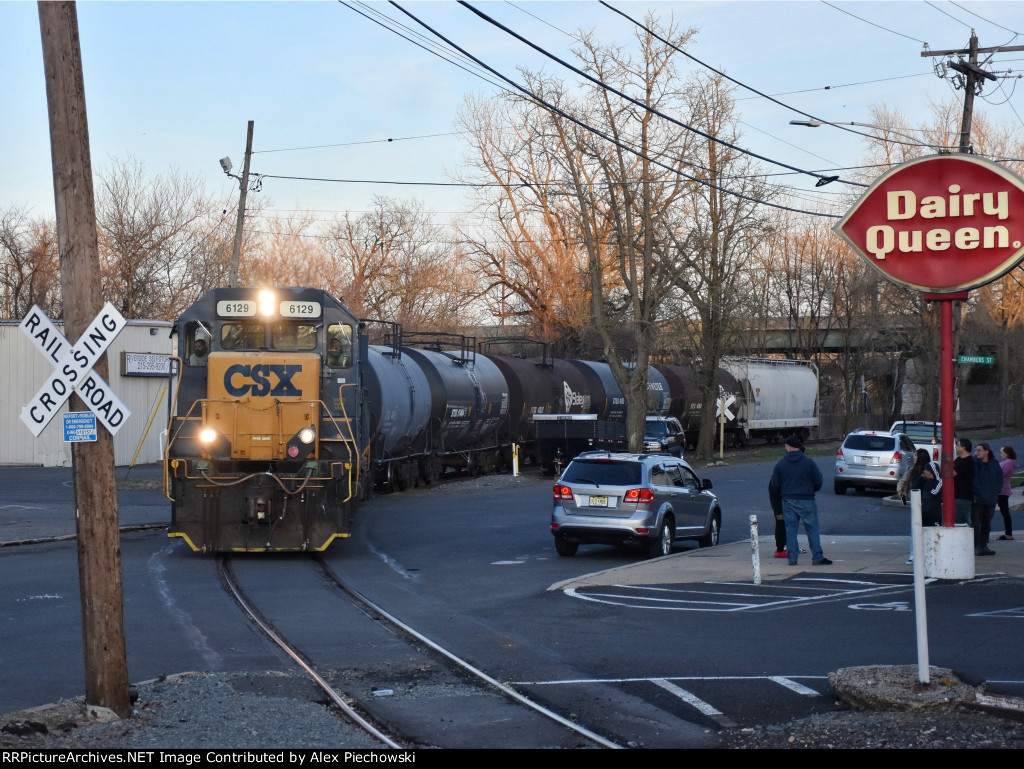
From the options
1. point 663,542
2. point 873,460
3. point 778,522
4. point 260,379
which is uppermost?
point 260,379

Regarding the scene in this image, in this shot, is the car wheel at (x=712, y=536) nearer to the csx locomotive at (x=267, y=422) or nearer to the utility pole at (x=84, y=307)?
the csx locomotive at (x=267, y=422)

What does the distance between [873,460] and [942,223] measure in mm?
15940

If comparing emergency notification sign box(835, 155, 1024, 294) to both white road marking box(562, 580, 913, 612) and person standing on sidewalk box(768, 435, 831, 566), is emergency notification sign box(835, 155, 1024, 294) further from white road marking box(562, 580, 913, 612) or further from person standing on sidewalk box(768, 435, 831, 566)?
white road marking box(562, 580, 913, 612)

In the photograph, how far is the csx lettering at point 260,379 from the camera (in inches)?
662

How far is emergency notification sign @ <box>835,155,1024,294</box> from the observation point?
1411cm

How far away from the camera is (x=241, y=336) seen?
17375 millimetres

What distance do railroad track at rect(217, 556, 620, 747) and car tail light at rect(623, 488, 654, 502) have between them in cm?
489

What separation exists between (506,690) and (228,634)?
355cm

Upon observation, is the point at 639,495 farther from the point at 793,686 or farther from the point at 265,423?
the point at 793,686

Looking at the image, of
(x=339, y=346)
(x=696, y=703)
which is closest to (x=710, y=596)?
(x=696, y=703)

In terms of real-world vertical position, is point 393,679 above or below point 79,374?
below
